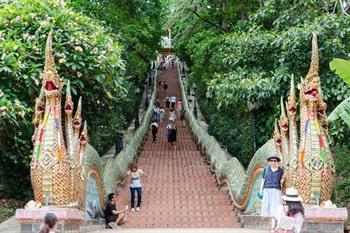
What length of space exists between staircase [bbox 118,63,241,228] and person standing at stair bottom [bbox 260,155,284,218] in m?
2.26

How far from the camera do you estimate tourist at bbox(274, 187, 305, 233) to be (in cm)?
755

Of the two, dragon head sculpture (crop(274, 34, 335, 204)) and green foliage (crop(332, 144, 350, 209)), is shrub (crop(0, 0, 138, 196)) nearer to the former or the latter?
dragon head sculpture (crop(274, 34, 335, 204))

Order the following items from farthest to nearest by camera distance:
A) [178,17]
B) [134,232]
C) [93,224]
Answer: [178,17]
[93,224]
[134,232]

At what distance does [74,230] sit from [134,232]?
4.36 feet

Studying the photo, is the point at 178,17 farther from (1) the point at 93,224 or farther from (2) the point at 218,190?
(1) the point at 93,224

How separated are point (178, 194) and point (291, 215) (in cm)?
888

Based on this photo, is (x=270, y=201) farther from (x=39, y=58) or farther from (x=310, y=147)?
(x=39, y=58)

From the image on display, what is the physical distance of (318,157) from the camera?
33.0 feet

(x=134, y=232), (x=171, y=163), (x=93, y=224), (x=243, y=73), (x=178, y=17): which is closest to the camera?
(x=134, y=232)

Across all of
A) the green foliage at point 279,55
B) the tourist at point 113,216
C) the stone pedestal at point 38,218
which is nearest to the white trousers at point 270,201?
the green foliage at point 279,55

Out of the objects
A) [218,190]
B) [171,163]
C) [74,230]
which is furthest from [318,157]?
[171,163]

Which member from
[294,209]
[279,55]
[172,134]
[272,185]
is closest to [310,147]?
[272,185]

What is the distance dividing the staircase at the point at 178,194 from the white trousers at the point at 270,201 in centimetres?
210

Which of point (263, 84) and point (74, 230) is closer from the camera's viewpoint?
point (74, 230)
